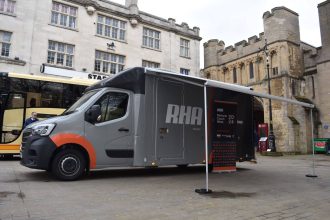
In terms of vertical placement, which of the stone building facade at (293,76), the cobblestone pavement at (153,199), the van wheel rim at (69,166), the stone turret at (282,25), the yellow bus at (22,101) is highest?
Answer: the stone turret at (282,25)

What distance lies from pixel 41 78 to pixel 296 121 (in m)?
22.8

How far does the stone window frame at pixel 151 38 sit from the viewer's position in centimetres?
2956

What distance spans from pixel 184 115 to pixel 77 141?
10.9 ft

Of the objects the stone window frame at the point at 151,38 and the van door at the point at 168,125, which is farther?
the stone window frame at the point at 151,38

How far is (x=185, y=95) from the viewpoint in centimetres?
918

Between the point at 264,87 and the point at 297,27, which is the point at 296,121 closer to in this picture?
the point at 264,87

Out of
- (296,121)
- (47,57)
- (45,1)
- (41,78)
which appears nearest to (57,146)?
(41,78)

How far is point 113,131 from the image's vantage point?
26.8ft

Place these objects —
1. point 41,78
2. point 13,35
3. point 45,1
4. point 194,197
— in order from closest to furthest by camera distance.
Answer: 1. point 194,197
2. point 41,78
3. point 13,35
4. point 45,1

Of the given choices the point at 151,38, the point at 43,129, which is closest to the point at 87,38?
the point at 151,38

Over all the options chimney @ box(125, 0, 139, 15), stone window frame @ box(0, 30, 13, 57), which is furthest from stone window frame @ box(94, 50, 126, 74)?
stone window frame @ box(0, 30, 13, 57)

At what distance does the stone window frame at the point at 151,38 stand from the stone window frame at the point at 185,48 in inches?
118

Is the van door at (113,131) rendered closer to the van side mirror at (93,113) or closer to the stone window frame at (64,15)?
the van side mirror at (93,113)

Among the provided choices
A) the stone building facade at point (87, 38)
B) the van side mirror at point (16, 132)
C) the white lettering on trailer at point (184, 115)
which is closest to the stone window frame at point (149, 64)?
the stone building facade at point (87, 38)
